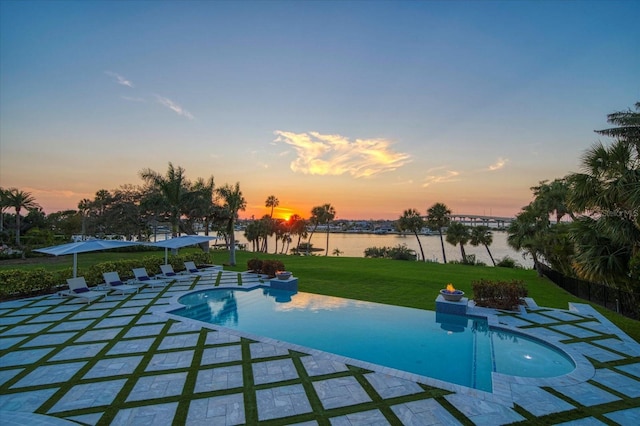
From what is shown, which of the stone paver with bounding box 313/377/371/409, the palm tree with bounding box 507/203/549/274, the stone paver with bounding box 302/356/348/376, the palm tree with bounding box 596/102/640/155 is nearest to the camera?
the stone paver with bounding box 313/377/371/409

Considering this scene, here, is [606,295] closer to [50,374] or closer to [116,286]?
[50,374]

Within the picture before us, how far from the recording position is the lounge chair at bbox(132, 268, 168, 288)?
1426 centimetres

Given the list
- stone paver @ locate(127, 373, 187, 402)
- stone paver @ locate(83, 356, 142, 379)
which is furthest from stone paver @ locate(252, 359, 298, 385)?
stone paver @ locate(83, 356, 142, 379)

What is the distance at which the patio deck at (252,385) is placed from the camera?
4.59 meters

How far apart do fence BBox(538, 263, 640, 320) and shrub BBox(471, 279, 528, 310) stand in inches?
114

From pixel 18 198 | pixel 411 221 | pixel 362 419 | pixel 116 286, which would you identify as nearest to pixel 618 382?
pixel 362 419

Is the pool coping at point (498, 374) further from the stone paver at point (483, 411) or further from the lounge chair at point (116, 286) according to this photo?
the lounge chair at point (116, 286)

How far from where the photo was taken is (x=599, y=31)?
1095 cm

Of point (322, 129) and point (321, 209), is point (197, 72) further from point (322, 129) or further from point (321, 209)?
point (321, 209)

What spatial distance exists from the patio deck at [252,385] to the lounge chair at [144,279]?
5620 mm

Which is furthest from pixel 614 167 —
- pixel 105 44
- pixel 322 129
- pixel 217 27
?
pixel 105 44

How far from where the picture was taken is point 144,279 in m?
15.0

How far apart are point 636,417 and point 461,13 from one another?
40.8ft

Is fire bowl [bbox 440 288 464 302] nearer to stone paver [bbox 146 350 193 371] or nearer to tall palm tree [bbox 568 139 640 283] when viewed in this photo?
tall palm tree [bbox 568 139 640 283]
